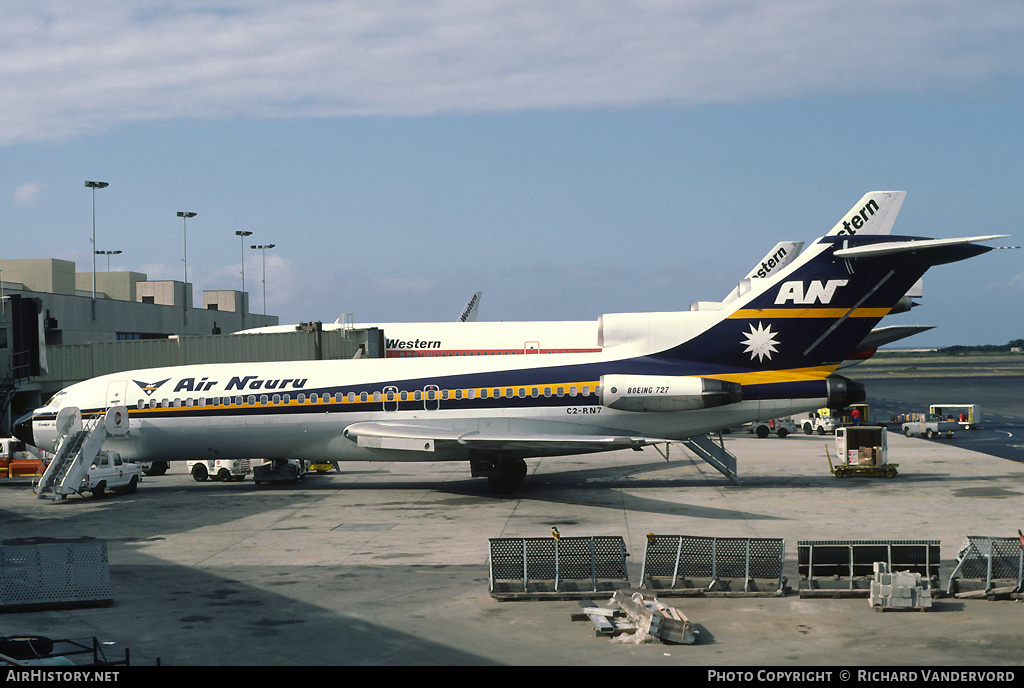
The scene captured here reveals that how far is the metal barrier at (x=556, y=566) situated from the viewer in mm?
17344

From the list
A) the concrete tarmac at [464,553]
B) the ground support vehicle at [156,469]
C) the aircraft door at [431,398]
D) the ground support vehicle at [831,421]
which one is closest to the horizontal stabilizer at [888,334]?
the ground support vehicle at [831,421]

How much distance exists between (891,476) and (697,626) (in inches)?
812

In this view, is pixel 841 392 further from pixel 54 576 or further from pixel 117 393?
pixel 117 393

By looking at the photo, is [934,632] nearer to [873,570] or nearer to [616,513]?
[873,570]

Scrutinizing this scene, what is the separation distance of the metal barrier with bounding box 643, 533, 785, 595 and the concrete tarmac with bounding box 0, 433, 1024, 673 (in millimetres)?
432

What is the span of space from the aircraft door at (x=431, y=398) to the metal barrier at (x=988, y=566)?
17.7 metres

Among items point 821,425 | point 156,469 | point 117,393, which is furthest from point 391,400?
point 821,425

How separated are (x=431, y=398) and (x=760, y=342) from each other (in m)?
11.1

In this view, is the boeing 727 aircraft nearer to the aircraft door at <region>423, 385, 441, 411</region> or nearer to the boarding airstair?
the aircraft door at <region>423, 385, 441, 411</region>

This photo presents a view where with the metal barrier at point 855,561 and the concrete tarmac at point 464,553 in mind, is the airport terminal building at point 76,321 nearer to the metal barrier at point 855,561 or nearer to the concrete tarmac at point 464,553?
the concrete tarmac at point 464,553

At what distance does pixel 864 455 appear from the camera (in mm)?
33250
